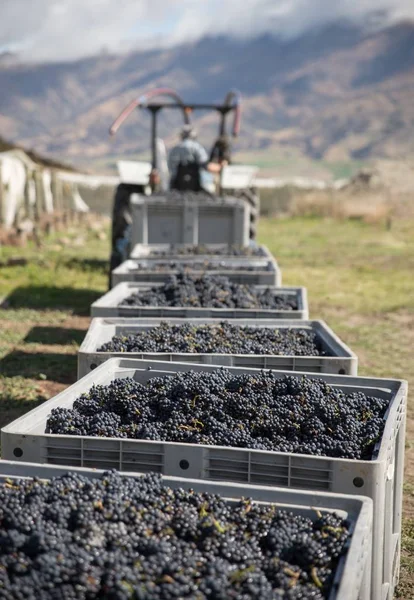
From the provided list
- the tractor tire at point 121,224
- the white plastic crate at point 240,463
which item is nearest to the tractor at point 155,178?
the tractor tire at point 121,224

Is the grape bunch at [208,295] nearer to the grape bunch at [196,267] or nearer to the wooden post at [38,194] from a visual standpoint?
the grape bunch at [196,267]

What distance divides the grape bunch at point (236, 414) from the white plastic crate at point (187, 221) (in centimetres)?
615

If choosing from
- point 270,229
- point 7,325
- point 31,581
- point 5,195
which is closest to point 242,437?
point 31,581

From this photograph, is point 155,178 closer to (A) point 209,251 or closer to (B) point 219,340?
(A) point 209,251

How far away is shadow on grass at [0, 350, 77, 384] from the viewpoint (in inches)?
300

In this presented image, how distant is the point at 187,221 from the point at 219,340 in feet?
16.9

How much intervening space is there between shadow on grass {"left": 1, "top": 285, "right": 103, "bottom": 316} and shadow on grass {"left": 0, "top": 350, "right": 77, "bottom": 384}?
7.56 ft

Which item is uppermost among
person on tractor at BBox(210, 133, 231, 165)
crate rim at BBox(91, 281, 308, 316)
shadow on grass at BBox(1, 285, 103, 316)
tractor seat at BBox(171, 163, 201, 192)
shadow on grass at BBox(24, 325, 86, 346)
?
person on tractor at BBox(210, 133, 231, 165)

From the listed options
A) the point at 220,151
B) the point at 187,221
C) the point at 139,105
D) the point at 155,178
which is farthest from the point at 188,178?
the point at 187,221

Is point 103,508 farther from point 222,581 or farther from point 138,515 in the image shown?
point 222,581

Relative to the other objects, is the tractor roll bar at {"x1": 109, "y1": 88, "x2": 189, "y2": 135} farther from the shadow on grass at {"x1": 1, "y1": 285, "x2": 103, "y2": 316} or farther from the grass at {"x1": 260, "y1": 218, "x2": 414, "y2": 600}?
→ the grass at {"x1": 260, "y1": 218, "x2": 414, "y2": 600}

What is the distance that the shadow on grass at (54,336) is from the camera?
9.08 metres

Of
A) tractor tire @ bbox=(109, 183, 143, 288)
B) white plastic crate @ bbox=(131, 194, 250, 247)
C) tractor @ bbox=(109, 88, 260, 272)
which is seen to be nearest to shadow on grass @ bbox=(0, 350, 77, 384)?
white plastic crate @ bbox=(131, 194, 250, 247)

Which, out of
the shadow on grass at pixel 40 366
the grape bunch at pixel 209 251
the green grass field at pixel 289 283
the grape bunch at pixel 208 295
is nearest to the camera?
the grape bunch at pixel 208 295
